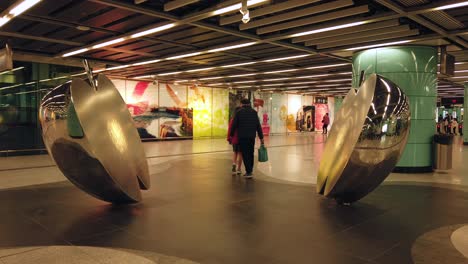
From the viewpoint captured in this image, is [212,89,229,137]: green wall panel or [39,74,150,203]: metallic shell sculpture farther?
[212,89,229,137]: green wall panel

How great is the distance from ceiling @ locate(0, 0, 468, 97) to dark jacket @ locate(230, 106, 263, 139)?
6.74 ft

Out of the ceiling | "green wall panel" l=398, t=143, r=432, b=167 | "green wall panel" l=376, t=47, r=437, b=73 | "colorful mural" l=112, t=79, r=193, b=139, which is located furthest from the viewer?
"colorful mural" l=112, t=79, r=193, b=139

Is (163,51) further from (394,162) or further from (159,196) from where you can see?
(394,162)

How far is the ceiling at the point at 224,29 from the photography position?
7.30m

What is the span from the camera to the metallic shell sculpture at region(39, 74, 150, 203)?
529cm

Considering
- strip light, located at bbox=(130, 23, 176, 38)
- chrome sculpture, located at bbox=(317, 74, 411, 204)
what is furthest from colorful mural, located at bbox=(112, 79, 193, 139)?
chrome sculpture, located at bbox=(317, 74, 411, 204)

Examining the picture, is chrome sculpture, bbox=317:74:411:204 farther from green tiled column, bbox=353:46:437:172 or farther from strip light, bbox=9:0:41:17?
strip light, bbox=9:0:41:17

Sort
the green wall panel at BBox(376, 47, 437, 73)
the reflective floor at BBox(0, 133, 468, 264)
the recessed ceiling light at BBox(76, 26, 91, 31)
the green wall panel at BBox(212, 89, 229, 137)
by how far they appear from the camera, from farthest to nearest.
Answer: the green wall panel at BBox(212, 89, 229, 137), the green wall panel at BBox(376, 47, 437, 73), the recessed ceiling light at BBox(76, 26, 91, 31), the reflective floor at BBox(0, 133, 468, 264)

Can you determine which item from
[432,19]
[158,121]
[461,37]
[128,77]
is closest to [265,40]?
[432,19]

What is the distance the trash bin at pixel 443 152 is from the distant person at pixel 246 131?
5.25 meters

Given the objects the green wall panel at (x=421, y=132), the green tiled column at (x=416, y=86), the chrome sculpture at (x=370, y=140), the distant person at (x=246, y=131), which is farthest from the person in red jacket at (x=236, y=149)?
the green wall panel at (x=421, y=132)

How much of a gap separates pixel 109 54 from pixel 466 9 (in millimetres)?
11205

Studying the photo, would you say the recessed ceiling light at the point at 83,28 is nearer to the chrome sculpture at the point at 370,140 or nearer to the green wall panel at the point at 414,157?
the chrome sculpture at the point at 370,140

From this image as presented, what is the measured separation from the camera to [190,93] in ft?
83.2
